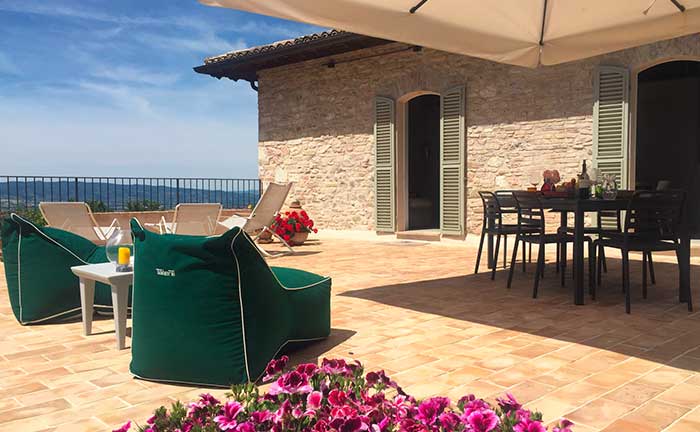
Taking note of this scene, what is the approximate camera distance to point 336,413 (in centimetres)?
106

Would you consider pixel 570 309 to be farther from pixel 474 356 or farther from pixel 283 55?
pixel 283 55

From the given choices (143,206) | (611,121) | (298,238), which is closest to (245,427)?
(611,121)

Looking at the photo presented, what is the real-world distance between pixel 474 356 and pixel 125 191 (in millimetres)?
8280

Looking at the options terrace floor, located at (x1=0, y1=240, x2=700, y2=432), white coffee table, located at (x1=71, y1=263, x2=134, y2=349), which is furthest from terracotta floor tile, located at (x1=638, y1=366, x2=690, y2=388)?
white coffee table, located at (x1=71, y1=263, x2=134, y2=349)

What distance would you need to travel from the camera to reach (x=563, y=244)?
4.55 m

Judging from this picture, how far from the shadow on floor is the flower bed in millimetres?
1964

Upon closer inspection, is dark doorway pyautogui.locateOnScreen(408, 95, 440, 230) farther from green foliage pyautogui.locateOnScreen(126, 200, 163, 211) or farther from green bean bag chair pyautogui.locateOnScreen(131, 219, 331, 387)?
green bean bag chair pyautogui.locateOnScreen(131, 219, 331, 387)

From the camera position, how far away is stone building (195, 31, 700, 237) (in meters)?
6.89

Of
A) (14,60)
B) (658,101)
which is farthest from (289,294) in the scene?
(14,60)

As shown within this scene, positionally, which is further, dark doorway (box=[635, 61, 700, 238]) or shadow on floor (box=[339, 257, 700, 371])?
dark doorway (box=[635, 61, 700, 238])

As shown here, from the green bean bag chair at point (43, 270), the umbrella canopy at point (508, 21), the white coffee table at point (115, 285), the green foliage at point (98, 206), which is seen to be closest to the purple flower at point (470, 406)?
the white coffee table at point (115, 285)

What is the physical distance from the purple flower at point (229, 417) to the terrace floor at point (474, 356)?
1060 mm

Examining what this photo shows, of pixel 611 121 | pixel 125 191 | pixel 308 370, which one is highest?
pixel 611 121

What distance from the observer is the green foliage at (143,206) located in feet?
29.7
